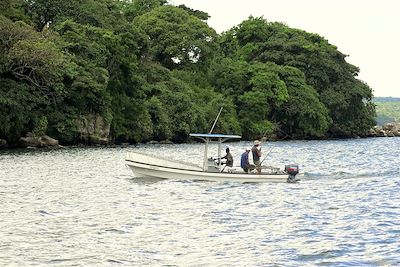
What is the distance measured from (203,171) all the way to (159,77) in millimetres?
58005

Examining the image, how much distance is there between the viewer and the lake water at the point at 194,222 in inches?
624

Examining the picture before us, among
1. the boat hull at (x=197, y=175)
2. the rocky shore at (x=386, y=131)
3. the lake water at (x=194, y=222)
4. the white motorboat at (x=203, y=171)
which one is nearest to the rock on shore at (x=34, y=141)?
the lake water at (x=194, y=222)

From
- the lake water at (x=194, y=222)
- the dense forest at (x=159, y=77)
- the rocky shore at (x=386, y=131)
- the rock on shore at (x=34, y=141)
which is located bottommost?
the lake water at (x=194, y=222)

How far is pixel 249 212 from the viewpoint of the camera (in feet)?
74.2

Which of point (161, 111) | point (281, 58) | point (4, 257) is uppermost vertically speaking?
point (281, 58)

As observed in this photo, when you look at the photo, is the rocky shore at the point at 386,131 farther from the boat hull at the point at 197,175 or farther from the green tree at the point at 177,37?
the boat hull at the point at 197,175

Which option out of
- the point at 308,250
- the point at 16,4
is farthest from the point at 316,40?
the point at 308,250

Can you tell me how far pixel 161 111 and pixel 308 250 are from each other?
207 feet

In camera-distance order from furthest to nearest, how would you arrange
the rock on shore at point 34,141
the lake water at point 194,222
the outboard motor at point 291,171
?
the rock on shore at point 34,141 → the outboard motor at point 291,171 → the lake water at point 194,222

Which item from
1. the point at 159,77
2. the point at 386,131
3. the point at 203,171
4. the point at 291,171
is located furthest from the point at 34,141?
the point at 386,131

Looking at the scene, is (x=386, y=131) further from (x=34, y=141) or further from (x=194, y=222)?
(x=194, y=222)

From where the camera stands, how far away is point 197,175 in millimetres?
31891

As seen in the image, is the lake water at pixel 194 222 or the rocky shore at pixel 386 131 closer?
the lake water at pixel 194 222

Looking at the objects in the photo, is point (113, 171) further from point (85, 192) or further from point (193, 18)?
point (193, 18)
